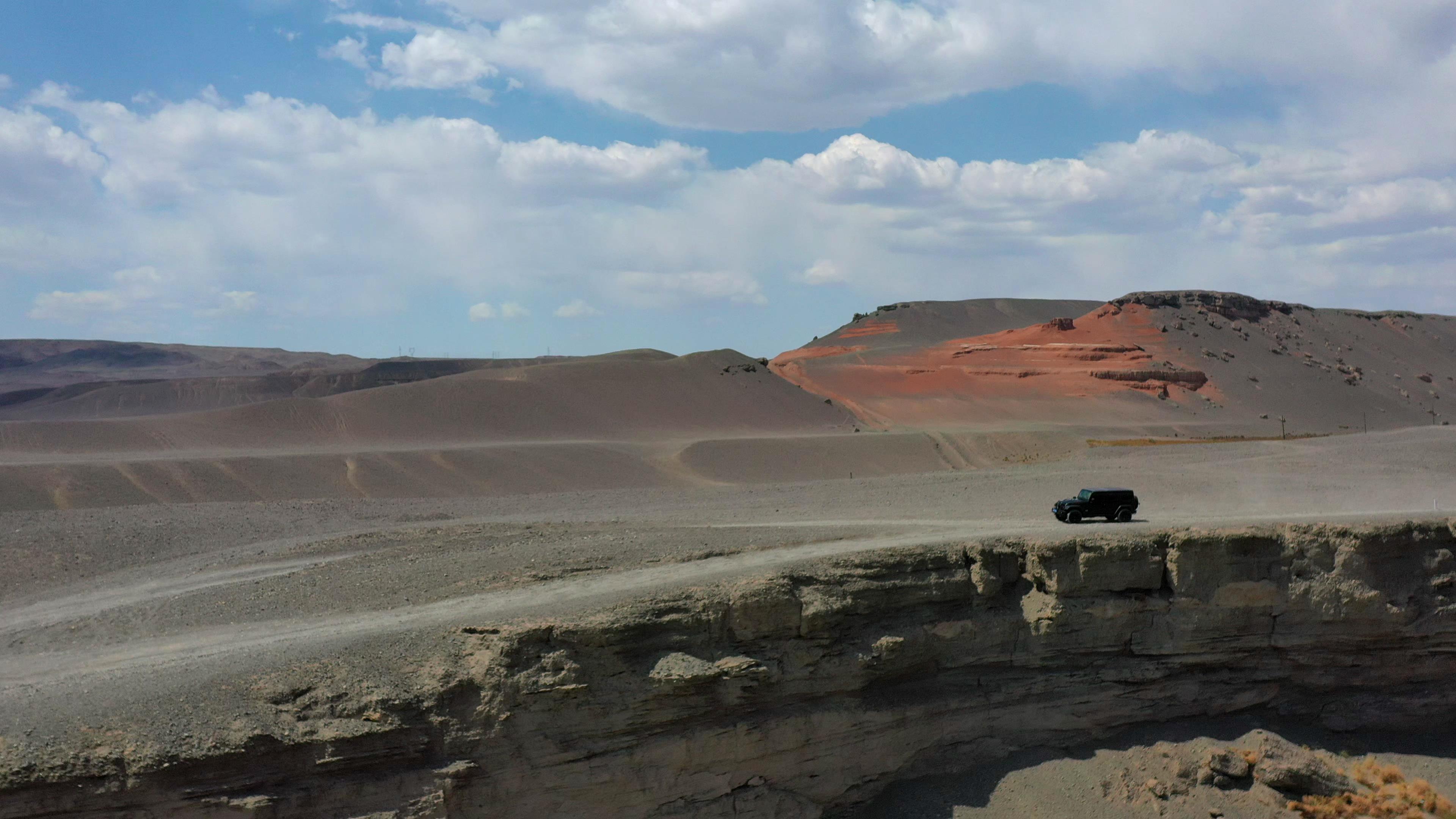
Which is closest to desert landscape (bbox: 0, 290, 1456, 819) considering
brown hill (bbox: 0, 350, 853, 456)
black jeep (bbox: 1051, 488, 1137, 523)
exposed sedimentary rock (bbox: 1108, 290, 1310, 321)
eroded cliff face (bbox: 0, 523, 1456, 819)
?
eroded cliff face (bbox: 0, 523, 1456, 819)

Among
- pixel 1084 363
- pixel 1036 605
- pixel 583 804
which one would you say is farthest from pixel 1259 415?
pixel 583 804

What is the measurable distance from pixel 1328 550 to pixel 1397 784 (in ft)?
13.4

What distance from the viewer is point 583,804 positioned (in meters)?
13.8

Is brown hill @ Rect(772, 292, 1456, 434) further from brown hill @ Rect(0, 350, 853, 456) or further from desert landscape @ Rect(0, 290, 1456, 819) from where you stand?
desert landscape @ Rect(0, 290, 1456, 819)

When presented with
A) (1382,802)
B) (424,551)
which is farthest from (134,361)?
(1382,802)

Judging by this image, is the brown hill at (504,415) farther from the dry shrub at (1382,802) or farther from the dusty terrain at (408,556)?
the dry shrub at (1382,802)

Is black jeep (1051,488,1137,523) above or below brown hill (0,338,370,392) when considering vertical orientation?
below

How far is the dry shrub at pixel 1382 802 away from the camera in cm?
1614

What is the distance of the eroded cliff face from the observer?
12477 millimetres

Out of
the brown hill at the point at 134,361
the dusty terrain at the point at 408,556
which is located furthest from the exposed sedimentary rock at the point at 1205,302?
the brown hill at the point at 134,361

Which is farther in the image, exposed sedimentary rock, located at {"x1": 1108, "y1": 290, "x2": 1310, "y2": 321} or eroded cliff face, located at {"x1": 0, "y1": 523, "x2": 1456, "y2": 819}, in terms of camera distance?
exposed sedimentary rock, located at {"x1": 1108, "y1": 290, "x2": 1310, "y2": 321}

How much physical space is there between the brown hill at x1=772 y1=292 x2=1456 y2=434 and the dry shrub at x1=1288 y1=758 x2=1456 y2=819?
4856cm

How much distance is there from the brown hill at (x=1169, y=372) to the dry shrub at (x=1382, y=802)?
1912 inches

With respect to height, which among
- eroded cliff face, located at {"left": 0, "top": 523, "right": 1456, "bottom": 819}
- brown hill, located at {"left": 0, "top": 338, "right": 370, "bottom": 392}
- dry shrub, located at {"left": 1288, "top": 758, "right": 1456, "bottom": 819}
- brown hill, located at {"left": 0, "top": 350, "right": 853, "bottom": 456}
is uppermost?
brown hill, located at {"left": 0, "top": 338, "right": 370, "bottom": 392}
